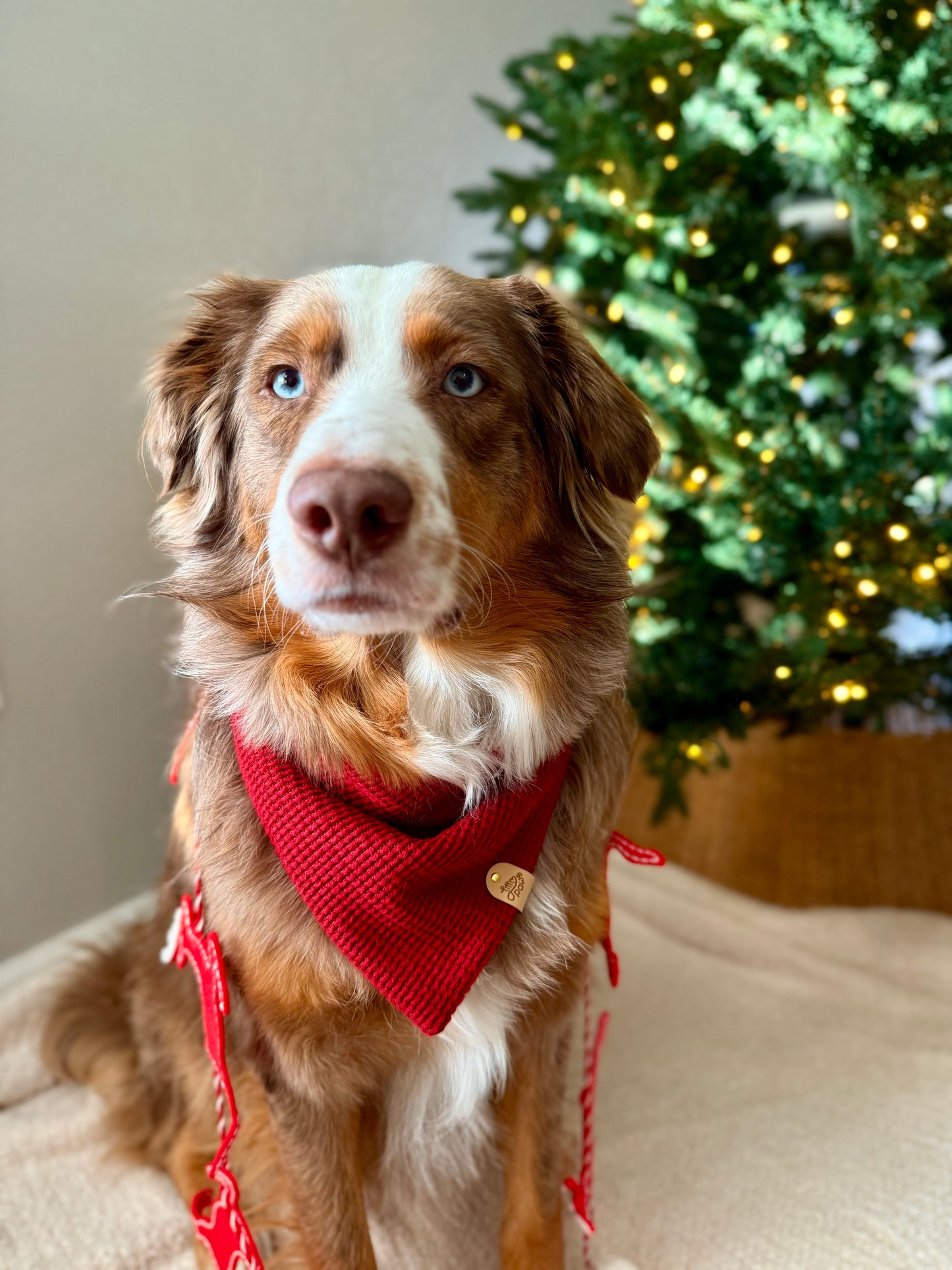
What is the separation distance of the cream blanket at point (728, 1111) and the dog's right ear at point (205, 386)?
3.63ft

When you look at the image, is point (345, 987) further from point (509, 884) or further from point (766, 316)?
point (766, 316)

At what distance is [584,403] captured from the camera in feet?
4.06

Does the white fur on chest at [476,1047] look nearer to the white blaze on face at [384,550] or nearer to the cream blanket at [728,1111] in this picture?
the cream blanket at [728,1111]

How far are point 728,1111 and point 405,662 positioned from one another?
1.10m

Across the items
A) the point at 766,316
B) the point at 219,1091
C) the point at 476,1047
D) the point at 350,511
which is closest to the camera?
the point at 350,511

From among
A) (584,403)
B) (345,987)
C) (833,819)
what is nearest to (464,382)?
(584,403)

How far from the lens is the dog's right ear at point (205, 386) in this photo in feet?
4.11

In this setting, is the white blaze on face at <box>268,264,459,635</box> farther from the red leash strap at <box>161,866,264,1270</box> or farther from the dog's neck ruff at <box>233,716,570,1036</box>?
the red leash strap at <box>161,866,264,1270</box>

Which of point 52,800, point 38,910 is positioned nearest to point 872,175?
point 52,800

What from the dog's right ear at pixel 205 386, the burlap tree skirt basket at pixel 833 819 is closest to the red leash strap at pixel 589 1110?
the dog's right ear at pixel 205 386

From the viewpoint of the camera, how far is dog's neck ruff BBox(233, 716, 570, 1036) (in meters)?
1.08

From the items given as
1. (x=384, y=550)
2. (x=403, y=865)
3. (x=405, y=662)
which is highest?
(x=384, y=550)

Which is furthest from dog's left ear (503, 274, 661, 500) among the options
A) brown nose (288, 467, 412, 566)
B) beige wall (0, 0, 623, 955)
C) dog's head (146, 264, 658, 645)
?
beige wall (0, 0, 623, 955)

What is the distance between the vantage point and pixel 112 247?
6.18ft
